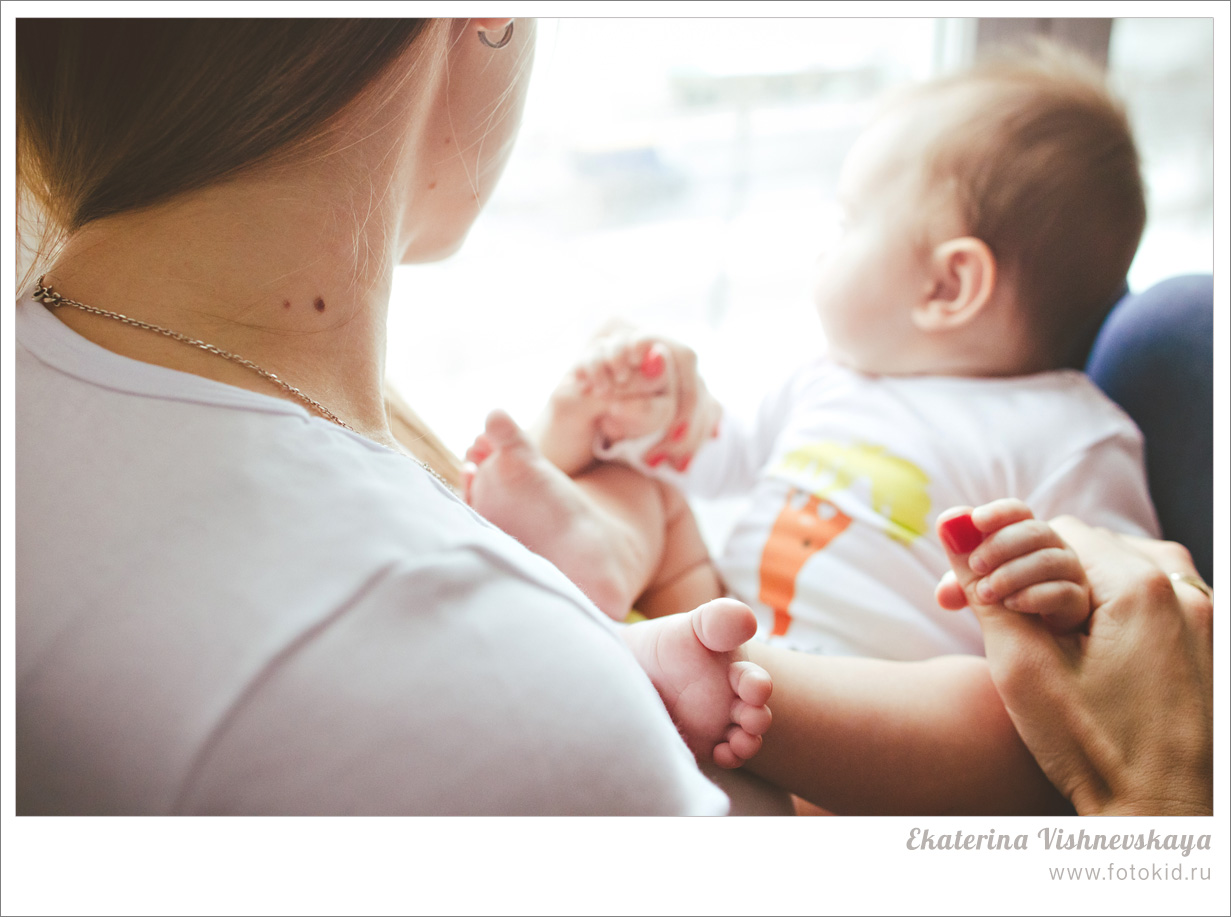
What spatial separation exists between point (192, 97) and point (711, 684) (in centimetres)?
44

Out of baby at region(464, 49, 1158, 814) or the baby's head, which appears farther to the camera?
the baby's head

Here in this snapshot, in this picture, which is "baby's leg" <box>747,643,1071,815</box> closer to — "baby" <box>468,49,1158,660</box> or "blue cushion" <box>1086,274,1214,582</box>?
"baby" <box>468,49,1158,660</box>

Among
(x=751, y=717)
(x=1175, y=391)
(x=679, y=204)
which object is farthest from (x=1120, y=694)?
(x=679, y=204)

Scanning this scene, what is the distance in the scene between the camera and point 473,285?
121 cm

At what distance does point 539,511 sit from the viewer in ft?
2.69

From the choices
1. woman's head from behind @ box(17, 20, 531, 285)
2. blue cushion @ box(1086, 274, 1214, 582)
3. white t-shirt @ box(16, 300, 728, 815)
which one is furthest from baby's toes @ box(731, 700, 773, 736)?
blue cushion @ box(1086, 274, 1214, 582)

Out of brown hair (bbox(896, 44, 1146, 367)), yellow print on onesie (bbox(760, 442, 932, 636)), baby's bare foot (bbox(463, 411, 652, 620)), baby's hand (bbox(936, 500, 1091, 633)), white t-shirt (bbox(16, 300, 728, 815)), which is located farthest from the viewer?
brown hair (bbox(896, 44, 1146, 367))

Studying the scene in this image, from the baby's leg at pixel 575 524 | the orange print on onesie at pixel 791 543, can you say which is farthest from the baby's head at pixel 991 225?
the baby's leg at pixel 575 524

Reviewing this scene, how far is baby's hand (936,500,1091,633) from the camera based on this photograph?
0.66 m

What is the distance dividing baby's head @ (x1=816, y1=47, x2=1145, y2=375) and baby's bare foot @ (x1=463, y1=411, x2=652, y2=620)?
461 mm

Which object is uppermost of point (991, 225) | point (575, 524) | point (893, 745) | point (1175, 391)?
point (991, 225)

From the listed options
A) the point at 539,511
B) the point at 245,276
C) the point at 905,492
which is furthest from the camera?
the point at 905,492

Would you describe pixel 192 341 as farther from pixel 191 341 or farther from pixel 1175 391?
pixel 1175 391

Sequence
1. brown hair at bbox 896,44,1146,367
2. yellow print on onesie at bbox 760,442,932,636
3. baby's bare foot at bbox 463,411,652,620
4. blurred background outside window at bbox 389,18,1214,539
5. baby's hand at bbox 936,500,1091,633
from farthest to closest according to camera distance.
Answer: blurred background outside window at bbox 389,18,1214,539 < brown hair at bbox 896,44,1146,367 < yellow print on onesie at bbox 760,442,932,636 < baby's bare foot at bbox 463,411,652,620 < baby's hand at bbox 936,500,1091,633
